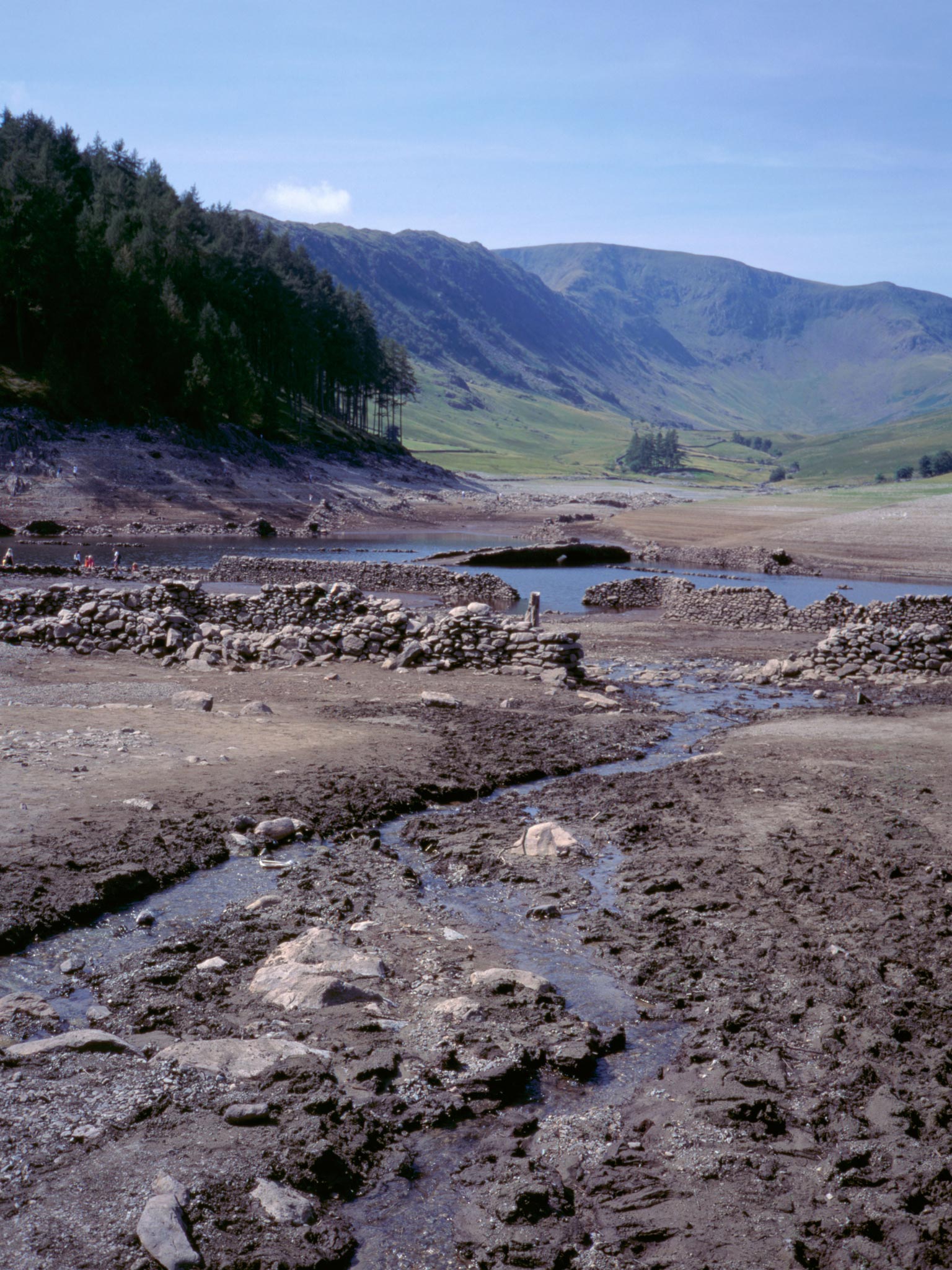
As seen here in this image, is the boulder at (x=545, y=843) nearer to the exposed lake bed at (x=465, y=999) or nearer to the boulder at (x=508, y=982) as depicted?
the exposed lake bed at (x=465, y=999)

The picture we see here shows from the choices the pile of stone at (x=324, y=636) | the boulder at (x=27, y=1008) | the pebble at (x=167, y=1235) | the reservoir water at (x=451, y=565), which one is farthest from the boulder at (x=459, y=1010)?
the reservoir water at (x=451, y=565)

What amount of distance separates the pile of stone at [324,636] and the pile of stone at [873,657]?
21.1ft

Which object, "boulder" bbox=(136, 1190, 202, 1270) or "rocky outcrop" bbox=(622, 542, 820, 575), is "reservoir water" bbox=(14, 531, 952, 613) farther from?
"boulder" bbox=(136, 1190, 202, 1270)

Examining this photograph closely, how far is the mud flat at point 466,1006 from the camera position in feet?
18.8

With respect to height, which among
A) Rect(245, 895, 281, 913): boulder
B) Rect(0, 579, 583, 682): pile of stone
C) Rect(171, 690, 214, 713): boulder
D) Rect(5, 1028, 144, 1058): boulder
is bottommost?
Rect(245, 895, 281, 913): boulder

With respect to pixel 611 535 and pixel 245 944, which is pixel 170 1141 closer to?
pixel 245 944

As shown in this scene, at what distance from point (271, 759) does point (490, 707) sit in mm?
6879

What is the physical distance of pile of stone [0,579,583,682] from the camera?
2561cm

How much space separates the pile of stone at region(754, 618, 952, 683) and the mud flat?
10.5 m

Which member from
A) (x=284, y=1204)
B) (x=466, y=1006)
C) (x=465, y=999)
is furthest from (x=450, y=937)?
(x=284, y=1204)

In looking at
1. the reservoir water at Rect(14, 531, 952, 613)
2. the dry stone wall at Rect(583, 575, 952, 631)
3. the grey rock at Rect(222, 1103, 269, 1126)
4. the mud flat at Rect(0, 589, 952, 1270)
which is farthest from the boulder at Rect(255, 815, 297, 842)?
the reservoir water at Rect(14, 531, 952, 613)

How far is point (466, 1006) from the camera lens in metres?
8.09

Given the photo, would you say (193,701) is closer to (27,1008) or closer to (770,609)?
(27,1008)

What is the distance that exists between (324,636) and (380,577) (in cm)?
2584
